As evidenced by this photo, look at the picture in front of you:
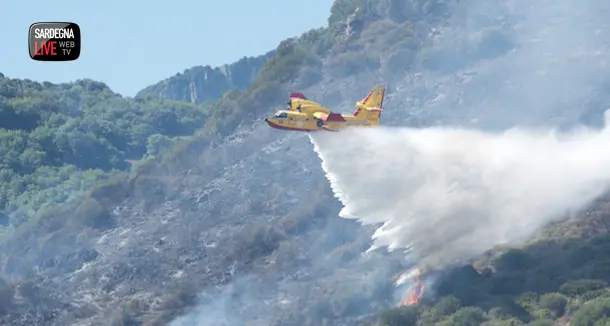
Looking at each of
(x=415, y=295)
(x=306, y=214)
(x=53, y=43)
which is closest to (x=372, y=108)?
(x=415, y=295)

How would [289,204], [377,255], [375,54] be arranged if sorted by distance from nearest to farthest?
[377,255]
[289,204]
[375,54]

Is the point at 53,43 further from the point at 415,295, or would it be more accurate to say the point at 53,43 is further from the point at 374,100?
the point at 415,295

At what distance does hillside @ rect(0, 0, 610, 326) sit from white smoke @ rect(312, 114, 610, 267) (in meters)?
2.42

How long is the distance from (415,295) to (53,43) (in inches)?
2029

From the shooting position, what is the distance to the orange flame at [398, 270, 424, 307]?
120 meters

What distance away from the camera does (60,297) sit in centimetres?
14150

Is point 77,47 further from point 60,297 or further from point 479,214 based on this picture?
point 60,297

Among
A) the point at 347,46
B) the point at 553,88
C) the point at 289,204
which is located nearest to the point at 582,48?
the point at 553,88

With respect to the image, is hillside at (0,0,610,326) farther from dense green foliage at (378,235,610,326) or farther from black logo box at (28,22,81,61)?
black logo box at (28,22,81,61)

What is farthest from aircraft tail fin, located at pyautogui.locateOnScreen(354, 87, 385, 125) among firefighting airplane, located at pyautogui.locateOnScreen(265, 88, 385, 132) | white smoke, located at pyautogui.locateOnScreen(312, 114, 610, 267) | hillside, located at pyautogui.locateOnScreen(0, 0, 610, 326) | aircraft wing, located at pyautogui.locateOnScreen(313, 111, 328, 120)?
hillside, located at pyautogui.locateOnScreen(0, 0, 610, 326)

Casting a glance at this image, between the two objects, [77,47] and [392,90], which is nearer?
[77,47]

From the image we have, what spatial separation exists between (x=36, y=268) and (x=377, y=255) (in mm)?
35855

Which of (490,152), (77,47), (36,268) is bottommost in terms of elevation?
(36,268)

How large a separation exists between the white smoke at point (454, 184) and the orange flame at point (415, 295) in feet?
5.20
